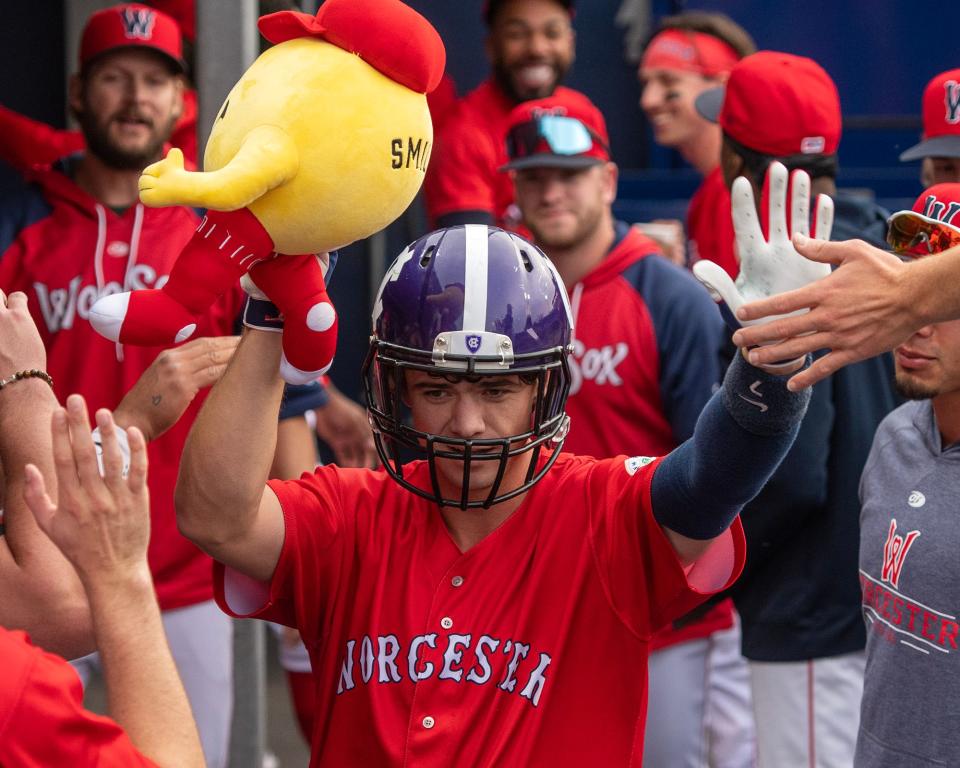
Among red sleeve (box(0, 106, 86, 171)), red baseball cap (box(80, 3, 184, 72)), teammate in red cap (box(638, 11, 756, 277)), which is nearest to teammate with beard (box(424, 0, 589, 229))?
teammate in red cap (box(638, 11, 756, 277))

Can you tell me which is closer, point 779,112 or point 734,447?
point 734,447

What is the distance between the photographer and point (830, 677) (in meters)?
3.69

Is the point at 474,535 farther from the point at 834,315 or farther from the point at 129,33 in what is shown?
the point at 129,33

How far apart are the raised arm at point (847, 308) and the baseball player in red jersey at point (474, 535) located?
0.26 feet

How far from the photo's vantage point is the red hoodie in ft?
13.2

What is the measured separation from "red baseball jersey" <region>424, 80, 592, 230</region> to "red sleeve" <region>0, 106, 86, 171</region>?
4.29 ft

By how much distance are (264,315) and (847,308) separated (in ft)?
3.01

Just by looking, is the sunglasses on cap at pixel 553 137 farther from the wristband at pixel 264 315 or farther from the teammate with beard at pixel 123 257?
the wristband at pixel 264 315

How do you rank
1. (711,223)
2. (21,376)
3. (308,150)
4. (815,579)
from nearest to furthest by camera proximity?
(308,150), (21,376), (815,579), (711,223)

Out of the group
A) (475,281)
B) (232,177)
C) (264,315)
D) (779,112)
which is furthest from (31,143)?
(232,177)

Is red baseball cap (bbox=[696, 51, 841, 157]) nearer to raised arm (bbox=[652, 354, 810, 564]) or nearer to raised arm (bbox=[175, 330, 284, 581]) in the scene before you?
raised arm (bbox=[652, 354, 810, 564])

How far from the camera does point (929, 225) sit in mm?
2785

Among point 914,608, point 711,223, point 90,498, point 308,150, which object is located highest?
point 711,223

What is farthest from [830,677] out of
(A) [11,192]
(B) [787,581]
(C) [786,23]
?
(C) [786,23]
